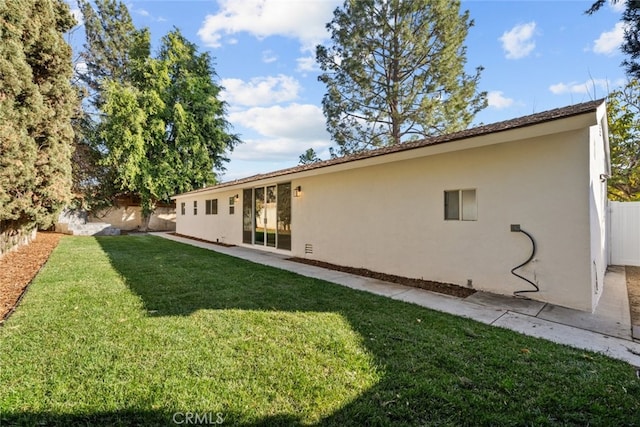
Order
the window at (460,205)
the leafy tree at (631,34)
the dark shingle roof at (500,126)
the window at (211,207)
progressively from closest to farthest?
the leafy tree at (631,34) < the dark shingle roof at (500,126) < the window at (460,205) < the window at (211,207)

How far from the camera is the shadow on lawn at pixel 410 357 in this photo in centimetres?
222

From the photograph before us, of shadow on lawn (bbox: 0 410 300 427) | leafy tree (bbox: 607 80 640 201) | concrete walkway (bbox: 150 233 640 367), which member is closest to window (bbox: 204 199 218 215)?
concrete walkway (bbox: 150 233 640 367)

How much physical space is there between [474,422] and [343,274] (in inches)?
202

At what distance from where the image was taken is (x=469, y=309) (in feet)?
15.4

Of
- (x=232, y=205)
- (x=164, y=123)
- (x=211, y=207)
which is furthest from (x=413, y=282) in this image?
(x=164, y=123)

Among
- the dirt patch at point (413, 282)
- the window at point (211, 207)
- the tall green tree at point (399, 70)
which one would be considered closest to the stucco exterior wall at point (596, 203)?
the dirt patch at point (413, 282)

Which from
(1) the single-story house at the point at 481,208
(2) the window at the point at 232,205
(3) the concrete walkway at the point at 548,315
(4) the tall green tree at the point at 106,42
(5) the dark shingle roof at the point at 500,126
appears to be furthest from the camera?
(4) the tall green tree at the point at 106,42

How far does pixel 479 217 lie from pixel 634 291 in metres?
3.58

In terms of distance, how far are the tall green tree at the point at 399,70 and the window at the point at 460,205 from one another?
33.4 ft

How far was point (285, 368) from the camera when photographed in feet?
9.21

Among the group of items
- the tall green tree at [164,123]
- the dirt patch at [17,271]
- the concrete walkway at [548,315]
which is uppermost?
the tall green tree at [164,123]

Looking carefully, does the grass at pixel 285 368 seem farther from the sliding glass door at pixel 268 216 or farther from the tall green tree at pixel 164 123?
the tall green tree at pixel 164 123

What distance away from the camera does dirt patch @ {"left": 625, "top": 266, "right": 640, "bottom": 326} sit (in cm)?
449

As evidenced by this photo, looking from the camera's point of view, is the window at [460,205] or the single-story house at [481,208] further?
the window at [460,205]
